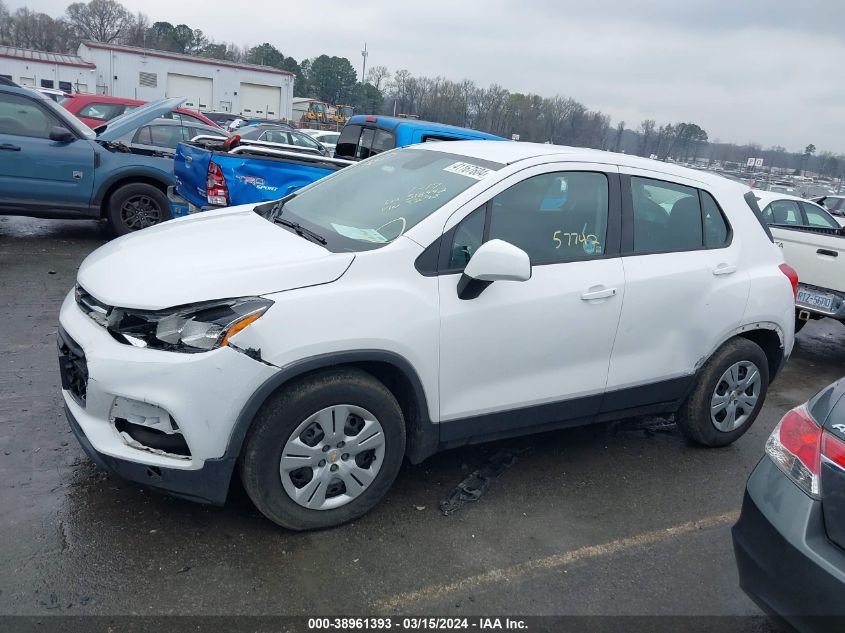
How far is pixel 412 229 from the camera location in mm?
3270

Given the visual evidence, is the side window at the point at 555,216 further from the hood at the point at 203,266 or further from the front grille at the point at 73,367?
the front grille at the point at 73,367

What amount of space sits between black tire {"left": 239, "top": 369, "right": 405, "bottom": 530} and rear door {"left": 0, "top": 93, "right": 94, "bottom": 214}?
21.4 feet

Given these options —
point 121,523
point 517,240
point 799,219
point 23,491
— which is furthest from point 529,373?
point 799,219

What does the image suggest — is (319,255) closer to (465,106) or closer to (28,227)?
(28,227)

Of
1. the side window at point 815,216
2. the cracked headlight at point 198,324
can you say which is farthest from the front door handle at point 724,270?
the side window at point 815,216

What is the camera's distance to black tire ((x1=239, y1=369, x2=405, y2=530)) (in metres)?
2.89

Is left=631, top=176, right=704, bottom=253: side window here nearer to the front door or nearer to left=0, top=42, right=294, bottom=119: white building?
the front door

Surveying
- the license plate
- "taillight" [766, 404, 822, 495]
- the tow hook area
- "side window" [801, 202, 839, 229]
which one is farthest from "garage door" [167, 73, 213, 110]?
"taillight" [766, 404, 822, 495]

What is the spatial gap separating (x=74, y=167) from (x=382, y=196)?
19.2 ft

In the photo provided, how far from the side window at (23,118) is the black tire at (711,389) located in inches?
300

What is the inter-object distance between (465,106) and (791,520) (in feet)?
136

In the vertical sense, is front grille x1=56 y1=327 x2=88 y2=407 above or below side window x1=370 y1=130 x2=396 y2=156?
below

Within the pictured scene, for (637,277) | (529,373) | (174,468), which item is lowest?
(174,468)

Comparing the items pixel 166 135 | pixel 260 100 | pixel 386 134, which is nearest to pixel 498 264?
pixel 386 134
